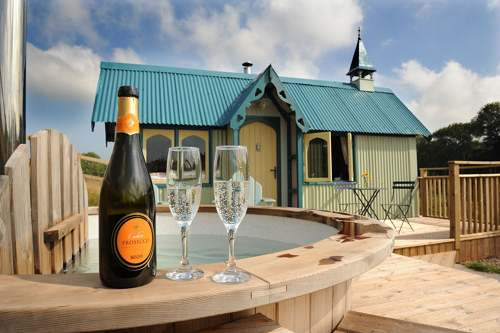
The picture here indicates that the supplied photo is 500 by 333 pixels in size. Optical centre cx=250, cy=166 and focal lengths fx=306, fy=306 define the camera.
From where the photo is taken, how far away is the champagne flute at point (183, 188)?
2.85 ft

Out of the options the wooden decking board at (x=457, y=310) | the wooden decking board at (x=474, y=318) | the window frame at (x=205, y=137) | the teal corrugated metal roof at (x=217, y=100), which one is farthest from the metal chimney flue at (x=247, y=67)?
the wooden decking board at (x=474, y=318)

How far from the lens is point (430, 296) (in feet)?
7.94

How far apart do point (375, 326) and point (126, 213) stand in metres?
1.19

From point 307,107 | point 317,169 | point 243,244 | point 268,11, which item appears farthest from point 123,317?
point 268,11

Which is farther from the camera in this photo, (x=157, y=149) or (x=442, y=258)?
(x=157, y=149)

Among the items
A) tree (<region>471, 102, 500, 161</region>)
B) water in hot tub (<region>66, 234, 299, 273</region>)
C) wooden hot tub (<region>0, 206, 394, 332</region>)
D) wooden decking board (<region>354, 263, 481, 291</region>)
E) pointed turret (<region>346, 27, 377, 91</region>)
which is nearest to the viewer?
wooden hot tub (<region>0, 206, 394, 332</region>)

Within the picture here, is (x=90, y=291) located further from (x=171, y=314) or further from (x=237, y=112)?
(x=237, y=112)

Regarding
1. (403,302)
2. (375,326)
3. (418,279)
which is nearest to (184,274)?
(375,326)

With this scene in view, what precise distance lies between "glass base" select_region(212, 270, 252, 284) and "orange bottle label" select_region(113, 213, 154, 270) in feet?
0.62

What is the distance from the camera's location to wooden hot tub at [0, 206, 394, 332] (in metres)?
0.63

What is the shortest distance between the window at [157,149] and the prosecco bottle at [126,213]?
7160mm

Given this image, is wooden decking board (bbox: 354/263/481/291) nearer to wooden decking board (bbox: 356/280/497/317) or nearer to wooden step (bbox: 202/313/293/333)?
wooden decking board (bbox: 356/280/497/317)

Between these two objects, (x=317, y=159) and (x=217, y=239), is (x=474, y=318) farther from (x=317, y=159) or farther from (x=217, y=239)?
(x=317, y=159)

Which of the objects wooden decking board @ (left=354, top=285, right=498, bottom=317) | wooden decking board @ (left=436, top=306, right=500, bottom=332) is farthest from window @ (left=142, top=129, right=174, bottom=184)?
wooden decking board @ (left=436, top=306, right=500, bottom=332)
